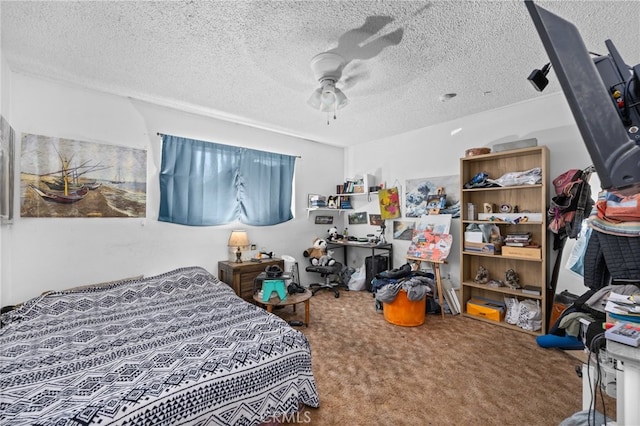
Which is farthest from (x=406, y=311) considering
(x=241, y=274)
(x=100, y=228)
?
(x=100, y=228)

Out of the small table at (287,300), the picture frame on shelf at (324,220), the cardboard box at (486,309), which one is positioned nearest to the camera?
the small table at (287,300)

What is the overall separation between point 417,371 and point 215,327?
1648 mm

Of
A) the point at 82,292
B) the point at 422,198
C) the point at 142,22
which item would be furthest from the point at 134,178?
the point at 422,198

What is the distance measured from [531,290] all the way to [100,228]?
4663 millimetres

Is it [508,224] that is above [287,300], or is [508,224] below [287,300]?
above

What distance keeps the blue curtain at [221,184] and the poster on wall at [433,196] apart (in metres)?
1.92

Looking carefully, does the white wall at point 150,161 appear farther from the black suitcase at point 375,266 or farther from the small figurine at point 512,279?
the small figurine at point 512,279

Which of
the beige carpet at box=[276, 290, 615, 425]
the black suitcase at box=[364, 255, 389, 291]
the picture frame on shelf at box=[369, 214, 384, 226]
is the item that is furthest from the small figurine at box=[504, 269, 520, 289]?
the picture frame on shelf at box=[369, 214, 384, 226]

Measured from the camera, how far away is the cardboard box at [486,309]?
3121 mm

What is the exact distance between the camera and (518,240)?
305cm

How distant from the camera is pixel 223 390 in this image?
1403 mm

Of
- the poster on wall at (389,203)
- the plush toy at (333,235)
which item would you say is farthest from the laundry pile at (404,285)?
A: the plush toy at (333,235)

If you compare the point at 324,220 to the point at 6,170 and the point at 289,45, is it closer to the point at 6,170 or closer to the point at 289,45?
the point at 289,45

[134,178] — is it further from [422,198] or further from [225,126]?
[422,198]
